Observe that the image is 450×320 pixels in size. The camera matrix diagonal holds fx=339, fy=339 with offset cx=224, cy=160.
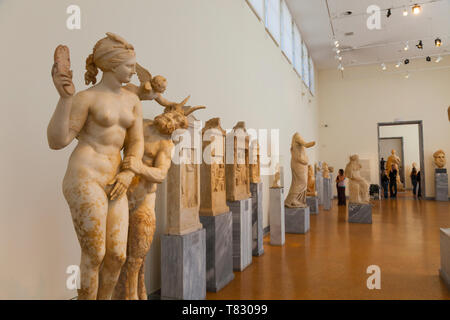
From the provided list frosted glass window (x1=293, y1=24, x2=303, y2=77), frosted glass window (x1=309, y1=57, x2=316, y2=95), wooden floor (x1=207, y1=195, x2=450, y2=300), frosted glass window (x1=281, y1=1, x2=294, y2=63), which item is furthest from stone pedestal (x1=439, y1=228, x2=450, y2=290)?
frosted glass window (x1=309, y1=57, x2=316, y2=95)

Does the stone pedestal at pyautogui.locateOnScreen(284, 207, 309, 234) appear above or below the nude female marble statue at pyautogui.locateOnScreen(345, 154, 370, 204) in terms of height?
below

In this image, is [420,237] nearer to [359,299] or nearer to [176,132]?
[359,299]

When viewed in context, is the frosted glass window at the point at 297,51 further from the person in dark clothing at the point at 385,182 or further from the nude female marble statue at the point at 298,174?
the person in dark clothing at the point at 385,182

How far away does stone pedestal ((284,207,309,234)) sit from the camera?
26.2 ft

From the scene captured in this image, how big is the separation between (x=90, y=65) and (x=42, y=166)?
97 centimetres

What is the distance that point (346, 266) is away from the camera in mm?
5164

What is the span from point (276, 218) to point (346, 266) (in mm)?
1799

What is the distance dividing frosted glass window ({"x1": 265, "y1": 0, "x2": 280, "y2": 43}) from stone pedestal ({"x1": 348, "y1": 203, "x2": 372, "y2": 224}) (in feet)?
17.1

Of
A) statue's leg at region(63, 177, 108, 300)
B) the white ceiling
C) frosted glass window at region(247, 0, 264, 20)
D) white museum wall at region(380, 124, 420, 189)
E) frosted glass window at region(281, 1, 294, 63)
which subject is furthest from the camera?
white museum wall at region(380, 124, 420, 189)

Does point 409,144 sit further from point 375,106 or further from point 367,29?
point 367,29

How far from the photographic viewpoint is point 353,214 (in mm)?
9344

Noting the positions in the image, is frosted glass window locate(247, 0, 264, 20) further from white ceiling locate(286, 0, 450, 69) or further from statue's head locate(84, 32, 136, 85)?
statue's head locate(84, 32, 136, 85)

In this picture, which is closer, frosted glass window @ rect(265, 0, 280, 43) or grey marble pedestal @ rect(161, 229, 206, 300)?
grey marble pedestal @ rect(161, 229, 206, 300)

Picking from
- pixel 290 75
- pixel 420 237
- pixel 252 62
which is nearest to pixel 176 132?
pixel 252 62
